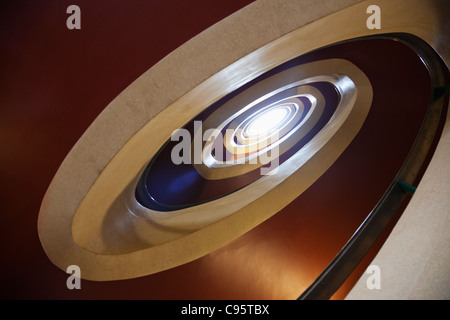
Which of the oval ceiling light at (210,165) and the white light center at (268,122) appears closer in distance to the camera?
the oval ceiling light at (210,165)

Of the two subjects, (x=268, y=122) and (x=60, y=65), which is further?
(x=268, y=122)


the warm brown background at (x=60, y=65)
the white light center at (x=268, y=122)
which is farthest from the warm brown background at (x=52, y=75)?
the white light center at (x=268, y=122)

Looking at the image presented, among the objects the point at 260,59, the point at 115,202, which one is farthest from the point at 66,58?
the point at 115,202

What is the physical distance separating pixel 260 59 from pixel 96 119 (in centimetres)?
116

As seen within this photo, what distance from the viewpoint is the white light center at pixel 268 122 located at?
250 inches

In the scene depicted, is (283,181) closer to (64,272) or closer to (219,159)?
(219,159)

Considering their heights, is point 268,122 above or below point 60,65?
above

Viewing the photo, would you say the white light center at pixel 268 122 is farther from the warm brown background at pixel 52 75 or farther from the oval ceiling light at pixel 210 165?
the warm brown background at pixel 52 75

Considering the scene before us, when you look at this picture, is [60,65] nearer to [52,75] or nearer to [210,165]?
[52,75]

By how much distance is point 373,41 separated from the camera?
2.81 metres

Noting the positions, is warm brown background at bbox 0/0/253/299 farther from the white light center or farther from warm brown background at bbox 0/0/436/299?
the white light center

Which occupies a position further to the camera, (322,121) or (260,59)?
(322,121)

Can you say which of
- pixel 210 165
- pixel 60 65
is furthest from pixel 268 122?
pixel 60 65

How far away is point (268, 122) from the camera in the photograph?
6.70m
